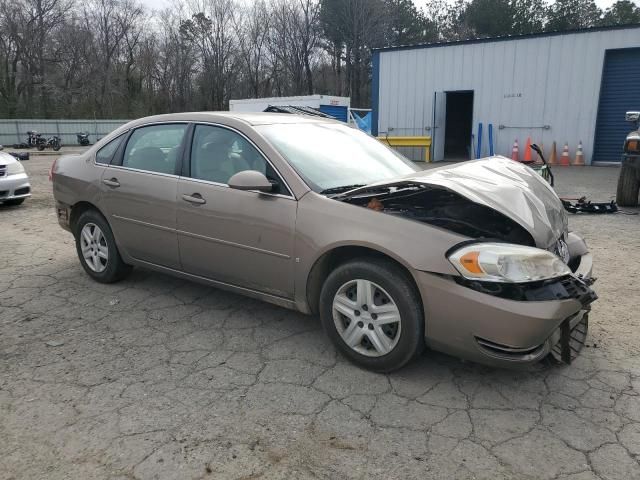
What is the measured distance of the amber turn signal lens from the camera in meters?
2.67

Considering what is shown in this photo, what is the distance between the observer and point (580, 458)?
7.75ft

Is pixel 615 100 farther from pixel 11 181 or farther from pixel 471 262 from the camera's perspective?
pixel 11 181

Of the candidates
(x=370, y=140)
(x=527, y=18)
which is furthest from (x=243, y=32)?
(x=370, y=140)

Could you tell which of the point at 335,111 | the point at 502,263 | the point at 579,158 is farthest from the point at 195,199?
the point at 335,111

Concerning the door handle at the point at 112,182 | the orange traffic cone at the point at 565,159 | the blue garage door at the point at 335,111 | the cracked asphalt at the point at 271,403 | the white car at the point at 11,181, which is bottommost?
the cracked asphalt at the point at 271,403

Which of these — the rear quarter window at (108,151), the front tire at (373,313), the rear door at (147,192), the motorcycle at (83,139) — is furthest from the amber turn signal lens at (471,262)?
the motorcycle at (83,139)

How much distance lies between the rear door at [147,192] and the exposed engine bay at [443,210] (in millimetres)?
Result: 1626

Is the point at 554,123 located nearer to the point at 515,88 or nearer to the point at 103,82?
the point at 515,88

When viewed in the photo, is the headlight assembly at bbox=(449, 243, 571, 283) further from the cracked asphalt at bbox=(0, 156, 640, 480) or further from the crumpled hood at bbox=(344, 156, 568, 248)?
the cracked asphalt at bbox=(0, 156, 640, 480)

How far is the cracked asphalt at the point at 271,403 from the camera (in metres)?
2.35

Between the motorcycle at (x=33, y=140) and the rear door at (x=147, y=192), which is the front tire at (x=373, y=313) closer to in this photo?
the rear door at (x=147, y=192)

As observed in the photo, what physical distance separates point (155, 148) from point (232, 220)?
1226 mm

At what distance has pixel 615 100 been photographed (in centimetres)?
1570

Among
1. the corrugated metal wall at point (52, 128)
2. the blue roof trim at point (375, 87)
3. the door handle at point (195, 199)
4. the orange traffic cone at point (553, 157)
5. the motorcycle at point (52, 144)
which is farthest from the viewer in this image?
the corrugated metal wall at point (52, 128)
